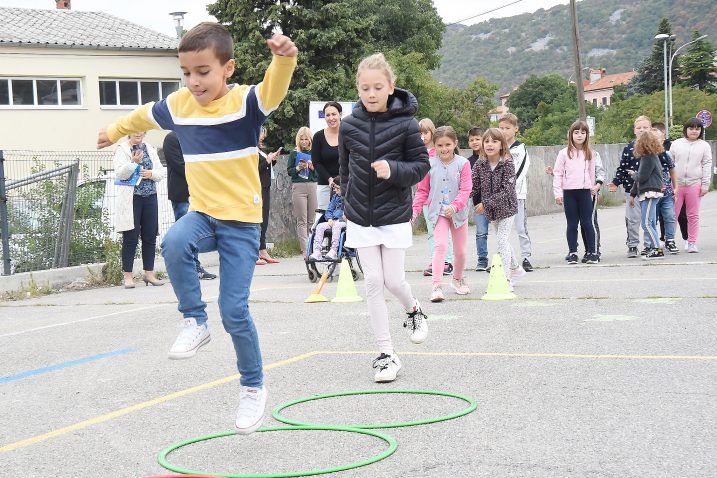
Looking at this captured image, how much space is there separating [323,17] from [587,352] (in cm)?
4049

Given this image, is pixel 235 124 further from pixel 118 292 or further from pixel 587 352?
pixel 118 292

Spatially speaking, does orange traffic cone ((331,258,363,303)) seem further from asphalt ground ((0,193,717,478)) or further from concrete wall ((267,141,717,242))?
concrete wall ((267,141,717,242))

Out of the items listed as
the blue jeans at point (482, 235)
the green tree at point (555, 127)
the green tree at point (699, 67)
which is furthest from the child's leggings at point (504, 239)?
the green tree at point (699, 67)

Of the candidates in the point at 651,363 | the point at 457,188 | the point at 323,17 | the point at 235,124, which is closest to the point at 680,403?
the point at 651,363

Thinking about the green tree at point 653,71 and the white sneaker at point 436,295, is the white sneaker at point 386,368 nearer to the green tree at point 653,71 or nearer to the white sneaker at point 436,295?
the white sneaker at point 436,295

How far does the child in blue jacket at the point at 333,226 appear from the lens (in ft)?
41.6

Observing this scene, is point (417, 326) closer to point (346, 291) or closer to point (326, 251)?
point (346, 291)

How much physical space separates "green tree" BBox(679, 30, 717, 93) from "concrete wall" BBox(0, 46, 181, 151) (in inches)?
2523

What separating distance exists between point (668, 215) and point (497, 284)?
18.6 feet

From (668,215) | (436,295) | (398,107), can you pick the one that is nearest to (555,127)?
(668,215)

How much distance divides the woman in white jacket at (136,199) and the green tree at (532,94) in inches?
4673

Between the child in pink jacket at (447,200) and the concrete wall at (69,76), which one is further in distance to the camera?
the concrete wall at (69,76)

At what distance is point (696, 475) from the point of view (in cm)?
428

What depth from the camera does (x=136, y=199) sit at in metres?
13.2
